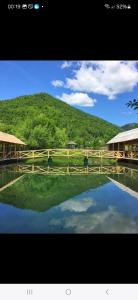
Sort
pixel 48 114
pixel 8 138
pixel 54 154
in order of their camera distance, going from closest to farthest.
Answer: pixel 48 114 → pixel 8 138 → pixel 54 154

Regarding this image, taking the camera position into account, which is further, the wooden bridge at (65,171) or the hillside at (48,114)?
the wooden bridge at (65,171)

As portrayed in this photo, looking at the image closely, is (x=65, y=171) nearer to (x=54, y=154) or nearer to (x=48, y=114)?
(x=48, y=114)

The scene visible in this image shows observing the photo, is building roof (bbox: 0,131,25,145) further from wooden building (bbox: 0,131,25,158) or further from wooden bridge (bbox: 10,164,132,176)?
wooden bridge (bbox: 10,164,132,176)

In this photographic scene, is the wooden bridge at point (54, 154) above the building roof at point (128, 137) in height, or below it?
below

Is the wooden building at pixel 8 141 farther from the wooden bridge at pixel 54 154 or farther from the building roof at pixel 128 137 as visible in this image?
the building roof at pixel 128 137

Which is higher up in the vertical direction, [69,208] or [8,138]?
[8,138]
